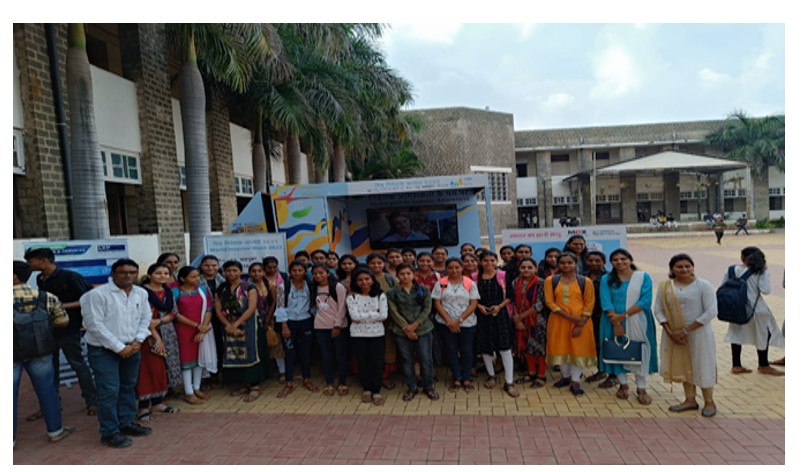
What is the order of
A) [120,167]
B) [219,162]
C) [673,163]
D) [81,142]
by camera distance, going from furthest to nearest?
[673,163], [219,162], [120,167], [81,142]

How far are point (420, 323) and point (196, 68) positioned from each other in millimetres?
7076

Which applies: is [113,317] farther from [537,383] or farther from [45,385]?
[537,383]

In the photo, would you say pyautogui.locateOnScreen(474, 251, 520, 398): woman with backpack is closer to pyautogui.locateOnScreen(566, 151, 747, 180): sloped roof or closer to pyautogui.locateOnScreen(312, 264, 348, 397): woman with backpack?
pyautogui.locateOnScreen(312, 264, 348, 397): woman with backpack

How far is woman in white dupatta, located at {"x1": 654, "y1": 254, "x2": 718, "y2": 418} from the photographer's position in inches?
156

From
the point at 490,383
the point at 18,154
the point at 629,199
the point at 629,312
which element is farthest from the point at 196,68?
the point at 629,199

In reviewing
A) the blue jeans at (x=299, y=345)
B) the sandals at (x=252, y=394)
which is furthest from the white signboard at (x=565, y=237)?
the sandals at (x=252, y=394)

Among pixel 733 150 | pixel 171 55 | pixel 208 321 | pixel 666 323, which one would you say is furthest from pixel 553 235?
pixel 733 150

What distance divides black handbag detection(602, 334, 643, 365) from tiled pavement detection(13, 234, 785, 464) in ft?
1.34

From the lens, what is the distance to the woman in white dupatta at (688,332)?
396 cm

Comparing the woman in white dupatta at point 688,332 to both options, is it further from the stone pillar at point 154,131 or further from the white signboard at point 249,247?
the stone pillar at point 154,131

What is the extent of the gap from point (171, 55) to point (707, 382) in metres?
12.3

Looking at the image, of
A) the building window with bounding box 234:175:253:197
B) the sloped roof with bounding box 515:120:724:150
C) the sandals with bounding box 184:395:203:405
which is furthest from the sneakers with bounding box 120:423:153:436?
the sloped roof with bounding box 515:120:724:150

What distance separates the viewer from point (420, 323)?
4.56 m

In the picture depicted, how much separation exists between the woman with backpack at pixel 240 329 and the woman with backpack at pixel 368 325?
1.05m
